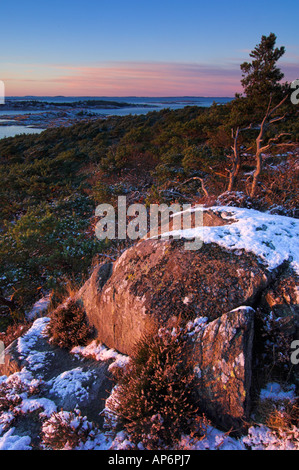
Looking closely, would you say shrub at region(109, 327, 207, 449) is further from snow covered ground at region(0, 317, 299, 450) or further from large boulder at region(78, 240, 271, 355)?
large boulder at region(78, 240, 271, 355)

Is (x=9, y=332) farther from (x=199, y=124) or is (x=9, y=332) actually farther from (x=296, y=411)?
(x=199, y=124)

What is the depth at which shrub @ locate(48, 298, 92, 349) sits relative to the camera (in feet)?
12.4

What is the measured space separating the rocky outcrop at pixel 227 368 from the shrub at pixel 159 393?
137 millimetres

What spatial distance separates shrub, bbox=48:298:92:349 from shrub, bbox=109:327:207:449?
3.99 ft

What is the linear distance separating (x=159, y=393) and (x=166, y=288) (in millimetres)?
1138

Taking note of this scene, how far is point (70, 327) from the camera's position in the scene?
3939 mm

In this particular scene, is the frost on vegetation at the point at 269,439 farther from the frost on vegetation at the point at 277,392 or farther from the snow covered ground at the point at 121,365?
the frost on vegetation at the point at 277,392

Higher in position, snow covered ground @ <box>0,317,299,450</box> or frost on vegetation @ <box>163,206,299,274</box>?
frost on vegetation @ <box>163,206,299,274</box>

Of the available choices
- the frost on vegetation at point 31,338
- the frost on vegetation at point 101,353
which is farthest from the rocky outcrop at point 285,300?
the frost on vegetation at point 31,338

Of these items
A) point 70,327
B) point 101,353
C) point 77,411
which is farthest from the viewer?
point 70,327

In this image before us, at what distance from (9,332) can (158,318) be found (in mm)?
3783

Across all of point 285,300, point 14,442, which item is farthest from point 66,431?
point 285,300

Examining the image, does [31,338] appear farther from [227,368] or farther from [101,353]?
[227,368]

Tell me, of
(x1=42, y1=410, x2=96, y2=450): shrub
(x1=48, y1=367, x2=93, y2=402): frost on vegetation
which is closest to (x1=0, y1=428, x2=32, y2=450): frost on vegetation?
(x1=42, y1=410, x2=96, y2=450): shrub
